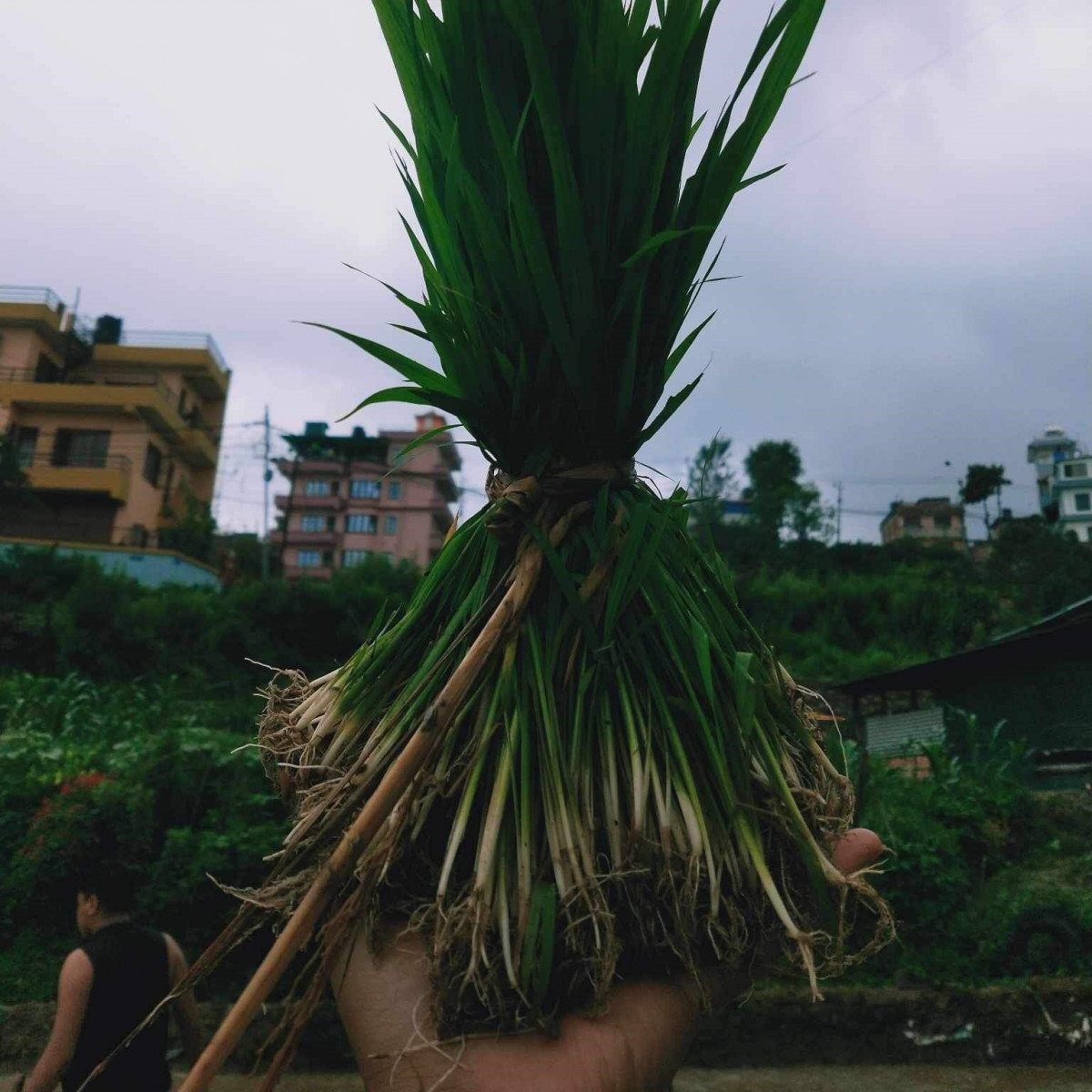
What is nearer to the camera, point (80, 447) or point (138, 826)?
point (138, 826)

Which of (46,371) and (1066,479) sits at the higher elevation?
(1066,479)

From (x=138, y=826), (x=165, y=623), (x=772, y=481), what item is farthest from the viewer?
(x=772, y=481)

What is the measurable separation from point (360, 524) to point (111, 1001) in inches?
2027

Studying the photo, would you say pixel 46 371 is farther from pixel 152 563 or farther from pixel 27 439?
pixel 152 563

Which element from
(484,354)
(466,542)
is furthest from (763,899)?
(484,354)

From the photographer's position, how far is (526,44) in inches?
45.0

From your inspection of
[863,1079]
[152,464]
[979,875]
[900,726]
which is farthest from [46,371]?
[863,1079]

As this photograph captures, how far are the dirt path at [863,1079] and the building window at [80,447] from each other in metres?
29.2

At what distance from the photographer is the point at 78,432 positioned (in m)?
31.0

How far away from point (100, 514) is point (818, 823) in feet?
107

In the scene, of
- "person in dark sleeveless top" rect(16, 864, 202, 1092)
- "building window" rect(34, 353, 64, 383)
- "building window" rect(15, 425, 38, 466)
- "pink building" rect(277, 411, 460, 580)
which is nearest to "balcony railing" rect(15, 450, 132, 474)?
"building window" rect(15, 425, 38, 466)

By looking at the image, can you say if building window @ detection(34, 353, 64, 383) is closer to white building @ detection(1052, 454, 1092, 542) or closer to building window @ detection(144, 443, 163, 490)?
building window @ detection(144, 443, 163, 490)

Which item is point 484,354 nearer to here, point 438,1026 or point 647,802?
point 647,802

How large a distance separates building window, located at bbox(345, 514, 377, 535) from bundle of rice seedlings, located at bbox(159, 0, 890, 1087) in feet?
171
